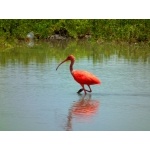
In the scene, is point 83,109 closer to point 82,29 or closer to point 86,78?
point 86,78

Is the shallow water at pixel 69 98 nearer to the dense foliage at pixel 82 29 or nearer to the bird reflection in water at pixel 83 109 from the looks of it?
the bird reflection in water at pixel 83 109

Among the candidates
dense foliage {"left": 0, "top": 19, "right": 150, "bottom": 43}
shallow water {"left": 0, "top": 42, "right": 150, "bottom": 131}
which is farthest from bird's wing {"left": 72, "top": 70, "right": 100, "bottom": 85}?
dense foliage {"left": 0, "top": 19, "right": 150, "bottom": 43}

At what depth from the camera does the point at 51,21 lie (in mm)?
28844

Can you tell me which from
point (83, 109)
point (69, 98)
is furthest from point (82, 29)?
point (83, 109)

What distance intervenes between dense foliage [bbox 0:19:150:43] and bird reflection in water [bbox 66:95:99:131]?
15750 mm

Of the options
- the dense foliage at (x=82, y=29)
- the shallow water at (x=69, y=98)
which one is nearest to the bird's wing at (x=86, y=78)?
the shallow water at (x=69, y=98)

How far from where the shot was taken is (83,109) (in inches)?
318

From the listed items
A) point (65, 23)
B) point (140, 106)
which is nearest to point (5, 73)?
point (140, 106)

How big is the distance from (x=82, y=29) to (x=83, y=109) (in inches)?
812

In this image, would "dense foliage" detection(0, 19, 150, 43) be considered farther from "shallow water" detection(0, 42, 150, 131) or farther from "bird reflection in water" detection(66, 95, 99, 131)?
"bird reflection in water" detection(66, 95, 99, 131)

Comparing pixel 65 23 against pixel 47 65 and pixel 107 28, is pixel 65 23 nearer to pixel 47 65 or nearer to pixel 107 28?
pixel 107 28

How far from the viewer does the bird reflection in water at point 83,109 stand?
24.2 ft

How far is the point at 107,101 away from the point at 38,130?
234cm

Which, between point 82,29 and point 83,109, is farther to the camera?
point 82,29
